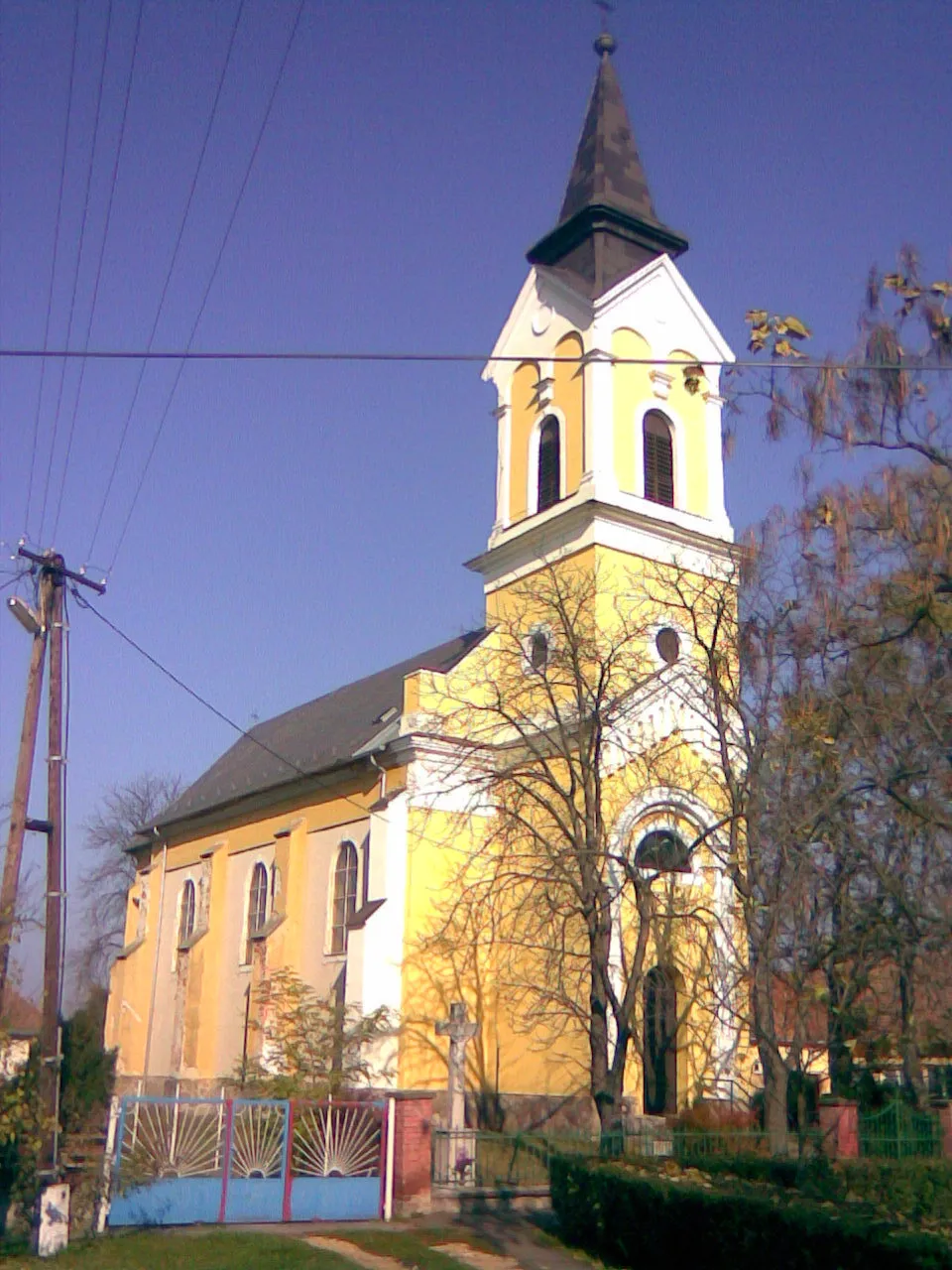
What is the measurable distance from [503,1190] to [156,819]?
22.2 metres

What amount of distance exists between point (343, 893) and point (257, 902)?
15.5ft

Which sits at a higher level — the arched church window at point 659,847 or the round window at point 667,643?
the round window at point 667,643

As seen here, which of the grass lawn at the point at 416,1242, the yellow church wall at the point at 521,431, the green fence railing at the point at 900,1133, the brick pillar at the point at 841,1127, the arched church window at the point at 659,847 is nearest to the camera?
the grass lawn at the point at 416,1242

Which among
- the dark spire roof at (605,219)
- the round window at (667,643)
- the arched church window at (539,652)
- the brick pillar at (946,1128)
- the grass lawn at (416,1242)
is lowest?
the grass lawn at (416,1242)

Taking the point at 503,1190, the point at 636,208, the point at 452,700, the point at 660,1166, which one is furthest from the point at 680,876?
the point at 636,208

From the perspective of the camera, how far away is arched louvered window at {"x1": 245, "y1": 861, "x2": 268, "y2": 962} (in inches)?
1249

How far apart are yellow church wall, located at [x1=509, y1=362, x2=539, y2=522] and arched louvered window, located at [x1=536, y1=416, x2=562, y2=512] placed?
36 cm

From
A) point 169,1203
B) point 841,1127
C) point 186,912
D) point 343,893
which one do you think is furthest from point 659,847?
point 186,912

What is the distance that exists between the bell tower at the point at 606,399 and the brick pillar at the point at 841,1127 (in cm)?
1176

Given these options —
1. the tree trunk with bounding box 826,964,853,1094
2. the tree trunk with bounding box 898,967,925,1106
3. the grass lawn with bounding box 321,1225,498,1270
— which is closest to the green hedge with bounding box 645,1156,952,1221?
the grass lawn with bounding box 321,1225,498,1270

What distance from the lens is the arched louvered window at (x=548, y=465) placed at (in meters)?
29.7

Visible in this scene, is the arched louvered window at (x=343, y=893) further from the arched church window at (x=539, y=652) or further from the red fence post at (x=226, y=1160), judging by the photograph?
the red fence post at (x=226, y=1160)

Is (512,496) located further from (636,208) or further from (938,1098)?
(938,1098)

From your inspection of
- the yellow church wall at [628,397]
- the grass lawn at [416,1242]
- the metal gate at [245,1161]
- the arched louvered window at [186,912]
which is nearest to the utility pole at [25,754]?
the metal gate at [245,1161]
